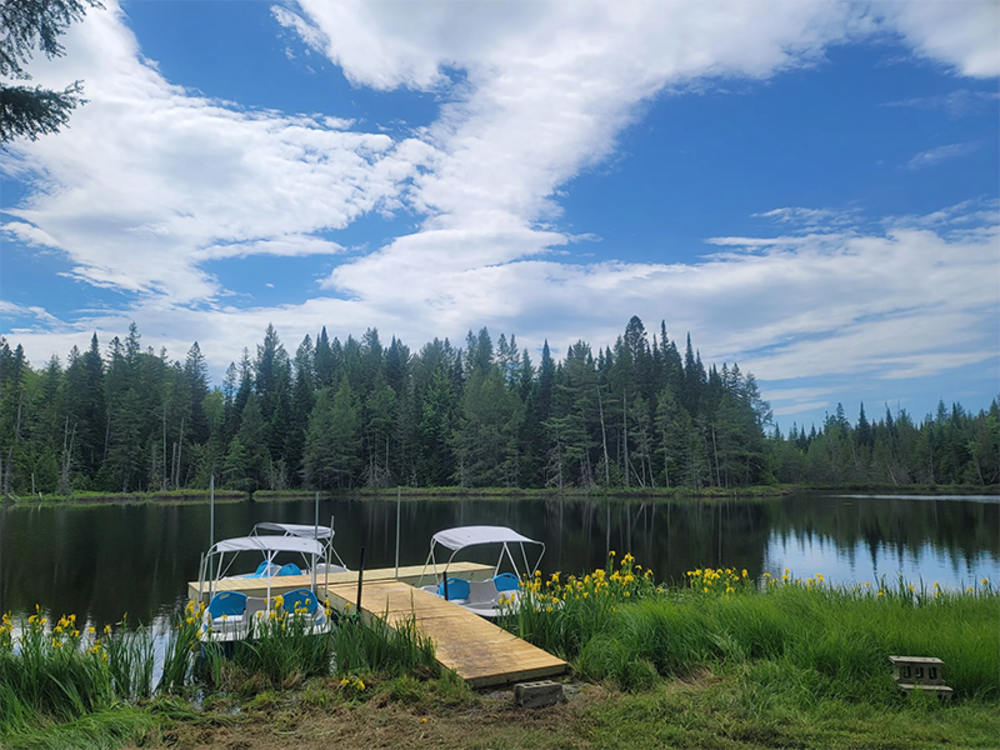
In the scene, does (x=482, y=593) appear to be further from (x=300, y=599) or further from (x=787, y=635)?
(x=787, y=635)

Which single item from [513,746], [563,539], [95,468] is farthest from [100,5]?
[95,468]

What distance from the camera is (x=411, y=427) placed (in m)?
78.3

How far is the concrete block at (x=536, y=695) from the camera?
6.52m

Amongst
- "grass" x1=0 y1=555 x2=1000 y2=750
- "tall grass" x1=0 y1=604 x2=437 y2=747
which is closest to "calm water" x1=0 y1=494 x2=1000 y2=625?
"tall grass" x1=0 y1=604 x2=437 y2=747

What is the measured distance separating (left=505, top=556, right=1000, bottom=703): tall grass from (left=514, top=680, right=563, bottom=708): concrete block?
916 millimetres

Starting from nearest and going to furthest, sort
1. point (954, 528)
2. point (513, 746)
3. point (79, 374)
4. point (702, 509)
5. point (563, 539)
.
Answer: point (513, 746) → point (563, 539) → point (954, 528) → point (702, 509) → point (79, 374)

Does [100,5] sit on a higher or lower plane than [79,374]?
lower

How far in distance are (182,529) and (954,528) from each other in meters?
40.1

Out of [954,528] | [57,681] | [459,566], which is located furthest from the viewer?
[954,528]

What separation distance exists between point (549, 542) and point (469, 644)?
2226 cm

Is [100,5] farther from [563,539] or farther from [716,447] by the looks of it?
[716,447]

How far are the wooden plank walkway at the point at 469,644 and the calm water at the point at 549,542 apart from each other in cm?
846


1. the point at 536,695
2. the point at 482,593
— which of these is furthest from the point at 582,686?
the point at 482,593

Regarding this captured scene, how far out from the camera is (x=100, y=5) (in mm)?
8211
